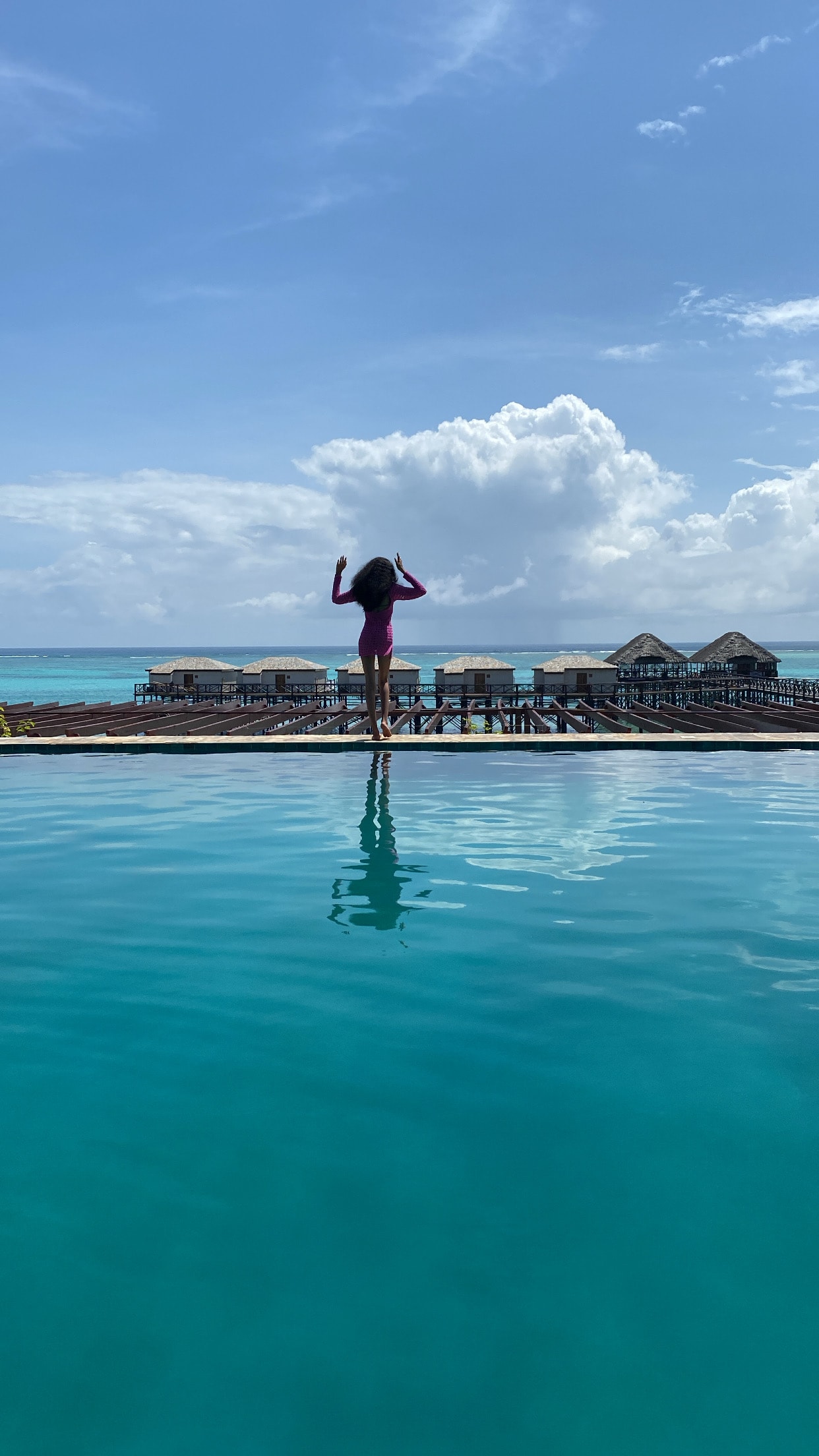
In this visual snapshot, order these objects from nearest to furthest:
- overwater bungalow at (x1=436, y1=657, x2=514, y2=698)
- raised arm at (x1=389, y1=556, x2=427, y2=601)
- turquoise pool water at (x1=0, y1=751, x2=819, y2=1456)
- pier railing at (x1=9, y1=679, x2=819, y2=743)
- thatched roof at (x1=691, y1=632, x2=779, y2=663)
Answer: turquoise pool water at (x1=0, y1=751, x2=819, y2=1456), raised arm at (x1=389, y1=556, x2=427, y2=601), pier railing at (x1=9, y1=679, x2=819, y2=743), overwater bungalow at (x1=436, y1=657, x2=514, y2=698), thatched roof at (x1=691, y1=632, x2=779, y2=663)

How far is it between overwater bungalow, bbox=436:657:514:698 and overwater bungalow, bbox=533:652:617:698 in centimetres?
157

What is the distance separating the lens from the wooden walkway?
11.0 m

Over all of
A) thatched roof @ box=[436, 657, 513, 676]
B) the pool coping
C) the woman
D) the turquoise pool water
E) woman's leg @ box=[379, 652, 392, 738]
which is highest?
thatched roof @ box=[436, 657, 513, 676]

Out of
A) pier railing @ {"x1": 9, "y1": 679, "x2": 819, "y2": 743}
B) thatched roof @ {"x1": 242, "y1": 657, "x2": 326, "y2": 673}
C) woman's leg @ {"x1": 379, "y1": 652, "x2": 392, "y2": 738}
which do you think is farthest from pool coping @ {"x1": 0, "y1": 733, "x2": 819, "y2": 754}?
thatched roof @ {"x1": 242, "y1": 657, "x2": 326, "y2": 673}

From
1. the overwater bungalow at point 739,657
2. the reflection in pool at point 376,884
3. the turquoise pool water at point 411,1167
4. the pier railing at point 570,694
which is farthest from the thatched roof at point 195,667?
the turquoise pool water at point 411,1167

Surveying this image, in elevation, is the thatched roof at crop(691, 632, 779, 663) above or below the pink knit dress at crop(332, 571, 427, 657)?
above

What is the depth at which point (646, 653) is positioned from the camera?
47.8 meters

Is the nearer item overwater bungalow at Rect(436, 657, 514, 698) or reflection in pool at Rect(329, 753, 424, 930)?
reflection in pool at Rect(329, 753, 424, 930)

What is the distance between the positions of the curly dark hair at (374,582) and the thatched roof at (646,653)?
3946cm

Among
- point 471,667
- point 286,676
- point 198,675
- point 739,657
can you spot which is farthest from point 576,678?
point 198,675

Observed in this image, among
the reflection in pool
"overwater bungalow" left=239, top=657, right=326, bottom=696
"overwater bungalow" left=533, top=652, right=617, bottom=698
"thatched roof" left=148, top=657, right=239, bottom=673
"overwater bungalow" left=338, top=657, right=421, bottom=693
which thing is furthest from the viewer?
"thatched roof" left=148, top=657, right=239, bottom=673

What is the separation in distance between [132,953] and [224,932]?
452mm

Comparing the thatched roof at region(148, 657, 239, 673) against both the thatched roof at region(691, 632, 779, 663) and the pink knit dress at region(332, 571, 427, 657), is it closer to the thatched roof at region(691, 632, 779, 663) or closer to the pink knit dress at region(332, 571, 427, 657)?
the thatched roof at region(691, 632, 779, 663)

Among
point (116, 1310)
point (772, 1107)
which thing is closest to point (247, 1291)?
point (116, 1310)
